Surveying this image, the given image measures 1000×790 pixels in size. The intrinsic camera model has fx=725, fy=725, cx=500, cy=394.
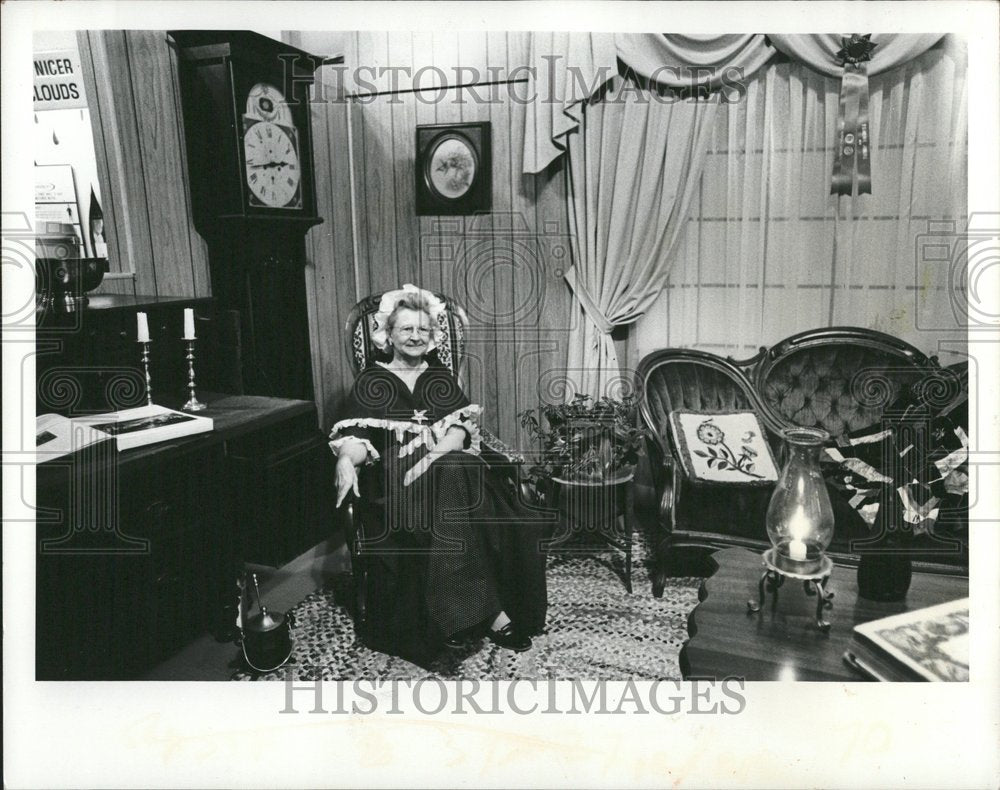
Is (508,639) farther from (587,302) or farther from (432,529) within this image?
(587,302)

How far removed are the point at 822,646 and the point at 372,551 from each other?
1.32 m

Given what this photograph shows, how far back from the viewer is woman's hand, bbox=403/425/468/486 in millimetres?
2373

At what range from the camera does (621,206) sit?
10.8 feet

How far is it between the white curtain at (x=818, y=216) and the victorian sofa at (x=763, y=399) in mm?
195

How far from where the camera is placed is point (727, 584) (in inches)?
75.2

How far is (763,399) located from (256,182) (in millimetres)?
2199

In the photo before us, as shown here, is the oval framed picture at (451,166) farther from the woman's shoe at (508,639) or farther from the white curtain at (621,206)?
the woman's shoe at (508,639)

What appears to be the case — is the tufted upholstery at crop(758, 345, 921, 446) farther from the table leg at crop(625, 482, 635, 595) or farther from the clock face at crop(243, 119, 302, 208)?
the clock face at crop(243, 119, 302, 208)

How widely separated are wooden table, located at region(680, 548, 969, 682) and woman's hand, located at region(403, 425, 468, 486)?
36.3 inches

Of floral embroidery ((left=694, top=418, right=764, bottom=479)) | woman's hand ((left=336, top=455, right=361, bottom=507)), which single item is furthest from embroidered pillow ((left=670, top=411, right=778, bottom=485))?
woman's hand ((left=336, top=455, right=361, bottom=507))

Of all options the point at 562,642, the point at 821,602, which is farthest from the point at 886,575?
the point at 562,642

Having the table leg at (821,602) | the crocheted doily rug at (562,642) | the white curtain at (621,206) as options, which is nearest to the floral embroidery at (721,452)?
the crocheted doily rug at (562,642)

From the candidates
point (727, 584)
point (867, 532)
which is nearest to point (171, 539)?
point (727, 584)

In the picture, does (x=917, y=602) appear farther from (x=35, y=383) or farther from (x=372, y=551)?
(x=35, y=383)
